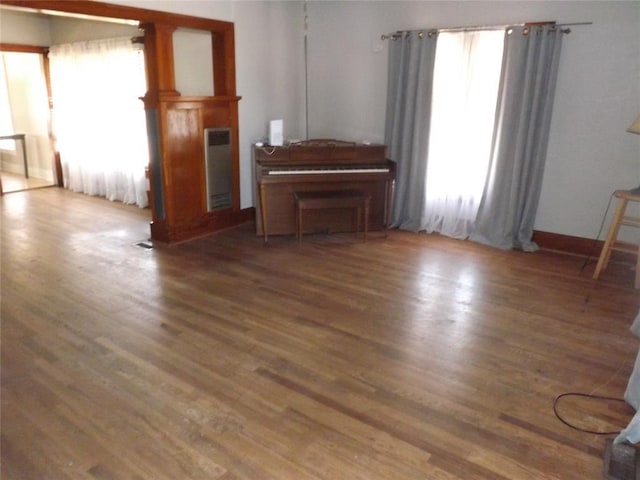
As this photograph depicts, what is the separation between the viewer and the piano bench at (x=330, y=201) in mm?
4375

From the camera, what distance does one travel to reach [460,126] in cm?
459

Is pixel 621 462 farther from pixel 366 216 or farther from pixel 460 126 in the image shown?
pixel 460 126

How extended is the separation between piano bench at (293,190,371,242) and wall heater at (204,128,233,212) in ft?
2.67

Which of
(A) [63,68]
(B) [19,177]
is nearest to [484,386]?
(A) [63,68]

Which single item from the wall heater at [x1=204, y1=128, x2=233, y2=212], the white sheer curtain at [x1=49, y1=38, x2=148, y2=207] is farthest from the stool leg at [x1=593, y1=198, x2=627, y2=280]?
the white sheer curtain at [x1=49, y1=38, x2=148, y2=207]

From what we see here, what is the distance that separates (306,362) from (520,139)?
9.59 feet

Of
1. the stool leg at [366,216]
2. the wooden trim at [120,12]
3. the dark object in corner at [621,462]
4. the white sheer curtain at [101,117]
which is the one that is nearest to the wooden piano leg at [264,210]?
the stool leg at [366,216]

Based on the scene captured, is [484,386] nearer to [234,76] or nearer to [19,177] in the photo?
[234,76]

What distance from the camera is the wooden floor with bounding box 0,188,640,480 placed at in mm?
1918

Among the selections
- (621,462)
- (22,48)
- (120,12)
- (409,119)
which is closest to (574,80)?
(409,119)

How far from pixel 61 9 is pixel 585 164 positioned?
14.0 ft

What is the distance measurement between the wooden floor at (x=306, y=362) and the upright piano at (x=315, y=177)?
1.52ft

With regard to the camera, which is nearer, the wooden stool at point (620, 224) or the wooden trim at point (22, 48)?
the wooden stool at point (620, 224)

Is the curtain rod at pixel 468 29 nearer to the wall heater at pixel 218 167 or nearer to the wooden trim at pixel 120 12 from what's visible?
the wooden trim at pixel 120 12
